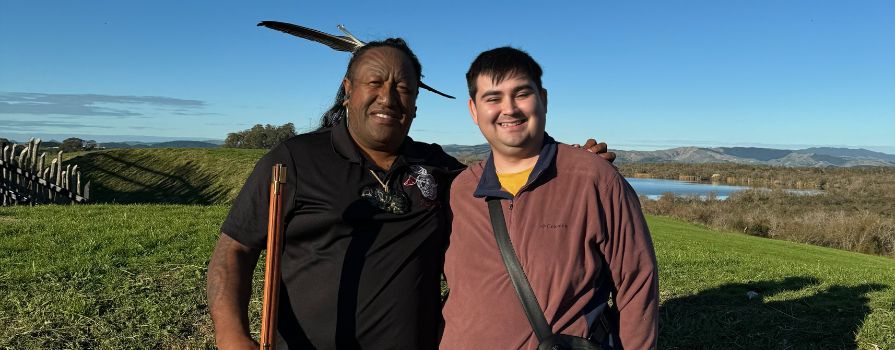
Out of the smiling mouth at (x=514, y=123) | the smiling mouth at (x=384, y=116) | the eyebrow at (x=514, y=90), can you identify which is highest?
the eyebrow at (x=514, y=90)

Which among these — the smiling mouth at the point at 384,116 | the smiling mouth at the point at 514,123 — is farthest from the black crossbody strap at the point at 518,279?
the smiling mouth at the point at 384,116

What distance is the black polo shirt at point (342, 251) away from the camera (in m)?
2.85

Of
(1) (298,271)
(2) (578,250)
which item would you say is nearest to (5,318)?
(1) (298,271)

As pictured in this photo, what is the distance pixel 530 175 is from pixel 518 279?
444 mm

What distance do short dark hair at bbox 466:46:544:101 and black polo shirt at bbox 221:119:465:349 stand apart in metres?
0.69

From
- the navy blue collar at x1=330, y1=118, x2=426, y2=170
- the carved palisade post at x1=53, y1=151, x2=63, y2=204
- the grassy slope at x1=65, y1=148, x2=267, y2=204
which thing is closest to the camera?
the navy blue collar at x1=330, y1=118, x2=426, y2=170

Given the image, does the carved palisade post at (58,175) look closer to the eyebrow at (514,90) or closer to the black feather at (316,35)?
the black feather at (316,35)

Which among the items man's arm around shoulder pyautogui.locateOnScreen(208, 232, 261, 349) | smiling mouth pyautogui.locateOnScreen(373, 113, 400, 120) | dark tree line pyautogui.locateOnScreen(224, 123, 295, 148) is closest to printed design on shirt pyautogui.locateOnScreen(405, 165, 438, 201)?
smiling mouth pyautogui.locateOnScreen(373, 113, 400, 120)

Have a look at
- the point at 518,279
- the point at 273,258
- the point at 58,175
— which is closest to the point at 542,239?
the point at 518,279

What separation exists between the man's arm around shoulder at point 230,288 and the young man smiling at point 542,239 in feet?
3.17

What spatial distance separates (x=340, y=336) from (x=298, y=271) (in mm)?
364

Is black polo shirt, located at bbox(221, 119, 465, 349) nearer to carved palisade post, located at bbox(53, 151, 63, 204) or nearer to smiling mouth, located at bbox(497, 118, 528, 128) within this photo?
smiling mouth, located at bbox(497, 118, 528, 128)

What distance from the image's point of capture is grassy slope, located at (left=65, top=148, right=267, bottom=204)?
27.4m

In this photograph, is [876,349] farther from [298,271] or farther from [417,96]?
[298,271]
